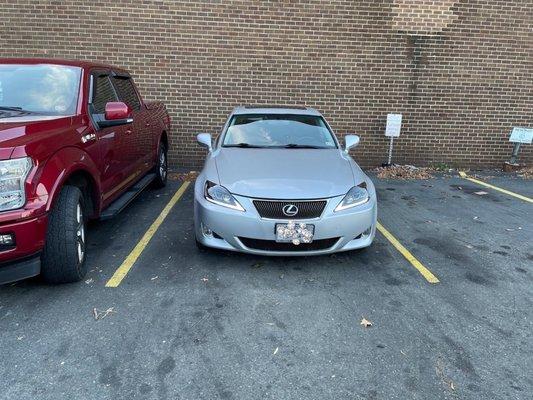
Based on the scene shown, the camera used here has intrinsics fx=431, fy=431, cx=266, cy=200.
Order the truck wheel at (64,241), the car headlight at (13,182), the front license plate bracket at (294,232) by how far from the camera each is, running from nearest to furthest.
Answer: the car headlight at (13,182), the truck wheel at (64,241), the front license plate bracket at (294,232)

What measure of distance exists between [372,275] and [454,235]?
176cm

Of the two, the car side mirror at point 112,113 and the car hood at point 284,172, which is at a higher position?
the car side mirror at point 112,113

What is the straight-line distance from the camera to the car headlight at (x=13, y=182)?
116 inches

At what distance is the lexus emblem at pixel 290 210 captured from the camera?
3.81 m

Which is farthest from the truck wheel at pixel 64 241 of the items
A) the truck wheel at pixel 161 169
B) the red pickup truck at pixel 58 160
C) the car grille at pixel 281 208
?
the truck wheel at pixel 161 169

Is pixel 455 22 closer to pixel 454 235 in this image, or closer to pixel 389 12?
pixel 389 12

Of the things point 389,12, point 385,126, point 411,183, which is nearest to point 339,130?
point 385,126

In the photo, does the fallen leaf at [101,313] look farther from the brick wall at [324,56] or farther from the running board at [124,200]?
the brick wall at [324,56]

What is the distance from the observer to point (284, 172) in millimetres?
4199

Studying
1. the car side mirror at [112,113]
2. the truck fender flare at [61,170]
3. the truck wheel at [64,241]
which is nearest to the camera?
the truck fender flare at [61,170]

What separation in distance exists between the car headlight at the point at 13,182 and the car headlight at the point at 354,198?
250 centimetres

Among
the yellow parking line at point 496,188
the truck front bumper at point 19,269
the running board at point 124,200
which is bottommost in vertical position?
the yellow parking line at point 496,188

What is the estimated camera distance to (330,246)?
13.1 feet

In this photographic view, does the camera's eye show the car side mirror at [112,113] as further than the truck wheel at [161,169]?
No
